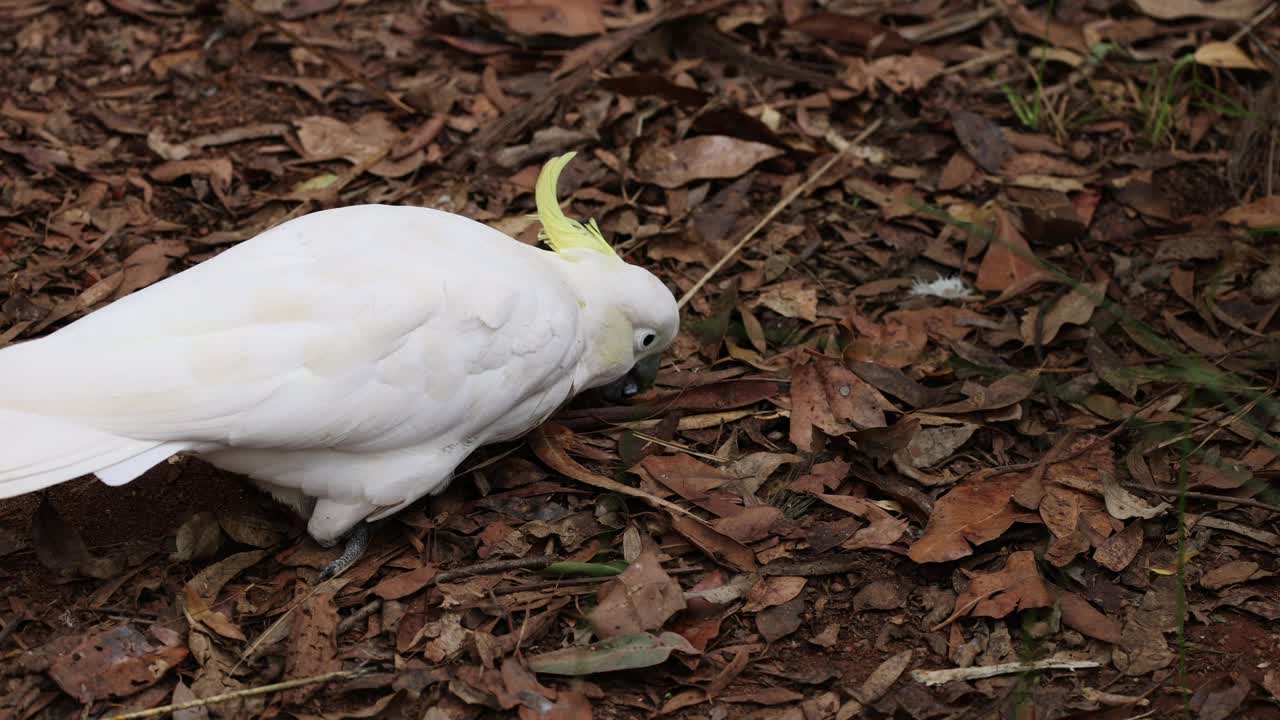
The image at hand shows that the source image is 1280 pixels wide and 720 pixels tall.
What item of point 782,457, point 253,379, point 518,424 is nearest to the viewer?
point 253,379

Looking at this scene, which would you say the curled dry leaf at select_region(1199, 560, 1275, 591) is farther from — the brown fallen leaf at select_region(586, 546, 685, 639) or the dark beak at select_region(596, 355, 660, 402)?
the dark beak at select_region(596, 355, 660, 402)

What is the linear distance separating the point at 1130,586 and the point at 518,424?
1.77m

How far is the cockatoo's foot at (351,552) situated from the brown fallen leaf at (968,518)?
5.00ft

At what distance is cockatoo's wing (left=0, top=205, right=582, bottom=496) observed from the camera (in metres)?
2.84

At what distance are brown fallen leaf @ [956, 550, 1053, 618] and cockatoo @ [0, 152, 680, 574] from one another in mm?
1289

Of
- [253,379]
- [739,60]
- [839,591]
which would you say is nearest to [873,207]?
[739,60]

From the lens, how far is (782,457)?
12.1 ft

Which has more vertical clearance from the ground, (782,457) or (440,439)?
(440,439)

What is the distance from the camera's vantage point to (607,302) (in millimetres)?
3672

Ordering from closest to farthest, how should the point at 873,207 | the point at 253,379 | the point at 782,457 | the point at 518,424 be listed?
the point at 253,379 < the point at 518,424 < the point at 782,457 < the point at 873,207

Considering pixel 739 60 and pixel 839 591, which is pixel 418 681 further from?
pixel 739 60

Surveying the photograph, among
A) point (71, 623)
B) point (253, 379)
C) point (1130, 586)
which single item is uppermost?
point (253, 379)

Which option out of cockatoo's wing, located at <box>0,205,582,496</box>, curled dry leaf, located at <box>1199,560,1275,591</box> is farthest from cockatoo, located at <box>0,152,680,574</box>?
curled dry leaf, located at <box>1199,560,1275,591</box>

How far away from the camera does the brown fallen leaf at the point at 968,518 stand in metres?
3.32
